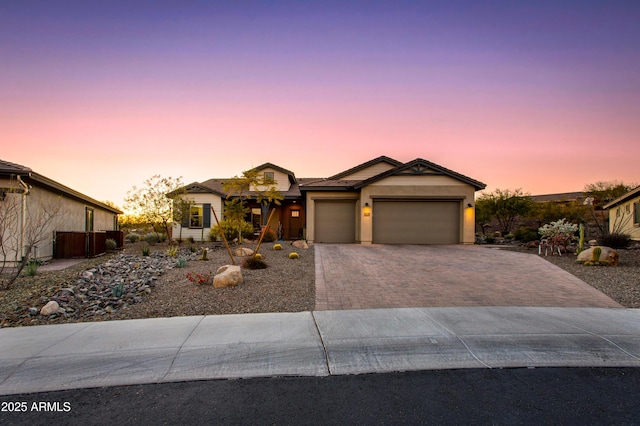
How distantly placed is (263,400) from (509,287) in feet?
24.5

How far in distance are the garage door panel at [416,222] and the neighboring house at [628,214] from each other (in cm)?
994

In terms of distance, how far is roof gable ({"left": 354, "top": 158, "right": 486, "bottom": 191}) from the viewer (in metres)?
18.4

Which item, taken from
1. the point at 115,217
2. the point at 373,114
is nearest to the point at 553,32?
the point at 373,114

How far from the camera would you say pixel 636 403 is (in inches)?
124

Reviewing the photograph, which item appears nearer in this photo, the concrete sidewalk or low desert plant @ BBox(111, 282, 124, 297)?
the concrete sidewalk

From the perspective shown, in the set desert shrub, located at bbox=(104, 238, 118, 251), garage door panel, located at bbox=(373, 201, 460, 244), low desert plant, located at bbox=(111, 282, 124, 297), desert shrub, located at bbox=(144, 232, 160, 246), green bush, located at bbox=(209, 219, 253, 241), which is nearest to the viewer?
low desert plant, located at bbox=(111, 282, 124, 297)

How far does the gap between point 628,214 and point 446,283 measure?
1908 centimetres

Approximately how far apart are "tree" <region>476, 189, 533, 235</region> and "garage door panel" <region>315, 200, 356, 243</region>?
14.9 m

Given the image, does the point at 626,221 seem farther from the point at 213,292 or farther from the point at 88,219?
the point at 88,219

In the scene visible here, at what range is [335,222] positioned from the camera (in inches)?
782

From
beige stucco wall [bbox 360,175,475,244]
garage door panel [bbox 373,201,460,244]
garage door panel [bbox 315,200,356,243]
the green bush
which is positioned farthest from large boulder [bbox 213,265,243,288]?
garage door panel [bbox 373,201,460,244]

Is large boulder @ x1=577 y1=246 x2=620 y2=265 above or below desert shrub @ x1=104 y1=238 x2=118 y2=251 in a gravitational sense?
above

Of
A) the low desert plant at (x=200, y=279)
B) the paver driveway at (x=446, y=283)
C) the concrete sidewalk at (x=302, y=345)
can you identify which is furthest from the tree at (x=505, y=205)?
the low desert plant at (x=200, y=279)

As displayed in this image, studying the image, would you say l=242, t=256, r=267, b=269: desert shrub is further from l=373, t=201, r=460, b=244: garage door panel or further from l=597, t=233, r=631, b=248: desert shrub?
l=597, t=233, r=631, b=248: desert shrub
